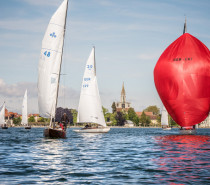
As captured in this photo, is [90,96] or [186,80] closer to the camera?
[186,80]

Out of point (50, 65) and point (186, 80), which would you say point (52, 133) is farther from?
point (186, 80)

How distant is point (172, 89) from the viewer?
53.3m

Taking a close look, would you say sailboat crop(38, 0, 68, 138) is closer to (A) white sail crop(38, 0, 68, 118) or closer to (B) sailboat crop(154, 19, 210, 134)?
(A) white sail crop(38, 0, 68, 118)

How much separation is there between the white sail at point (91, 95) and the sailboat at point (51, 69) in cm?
2411

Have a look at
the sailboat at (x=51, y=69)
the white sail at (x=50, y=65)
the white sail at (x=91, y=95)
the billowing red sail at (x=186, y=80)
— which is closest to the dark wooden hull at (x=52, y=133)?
the sailboat at (x=51, y=69)

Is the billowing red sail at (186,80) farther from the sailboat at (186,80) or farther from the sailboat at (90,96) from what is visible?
the sailboat at (90,96)

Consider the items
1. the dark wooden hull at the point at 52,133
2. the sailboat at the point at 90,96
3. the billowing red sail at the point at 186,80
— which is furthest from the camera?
the sailboat at the point at 90,96

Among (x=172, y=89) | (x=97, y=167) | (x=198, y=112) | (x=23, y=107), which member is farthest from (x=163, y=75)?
(x=23, y=107)

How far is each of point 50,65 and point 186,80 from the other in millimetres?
21243

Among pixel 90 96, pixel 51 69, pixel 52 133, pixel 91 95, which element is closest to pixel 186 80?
pixel 91 95

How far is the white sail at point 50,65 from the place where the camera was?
3903 centimetres

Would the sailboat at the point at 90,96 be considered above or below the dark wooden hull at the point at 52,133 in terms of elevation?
above

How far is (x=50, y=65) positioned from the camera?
39.3 m

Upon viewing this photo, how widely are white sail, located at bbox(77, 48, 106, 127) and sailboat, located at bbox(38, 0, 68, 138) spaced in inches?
949
